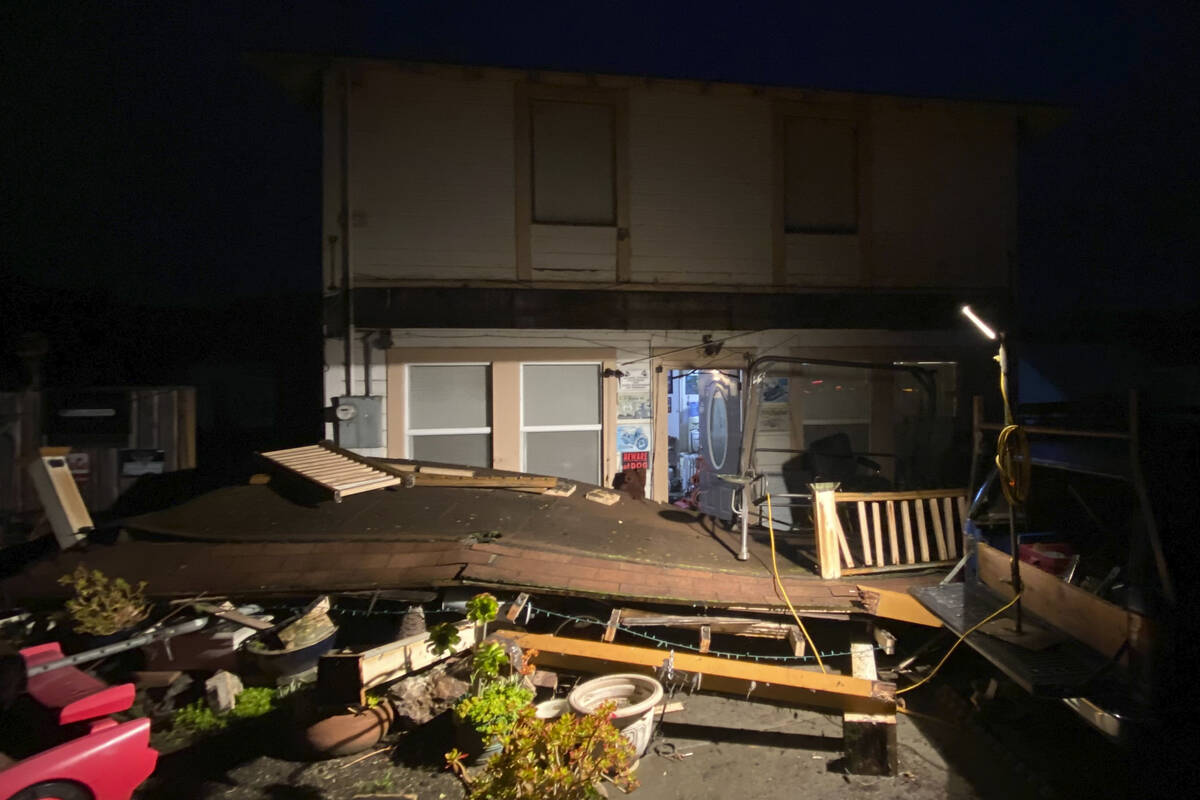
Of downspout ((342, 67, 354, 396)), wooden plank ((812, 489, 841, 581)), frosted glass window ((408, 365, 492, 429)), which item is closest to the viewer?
wooden plank ((812, 489, 841, 581))

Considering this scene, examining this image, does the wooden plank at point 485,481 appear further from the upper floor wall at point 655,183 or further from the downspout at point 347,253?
the upper floor wall at point 655,183

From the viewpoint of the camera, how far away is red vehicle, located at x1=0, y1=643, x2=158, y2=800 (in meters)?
3.37

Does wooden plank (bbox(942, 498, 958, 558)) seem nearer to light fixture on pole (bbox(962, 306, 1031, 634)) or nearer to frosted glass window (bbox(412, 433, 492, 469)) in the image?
light fixture on pole (bbox(962, 306, 1031, 634))

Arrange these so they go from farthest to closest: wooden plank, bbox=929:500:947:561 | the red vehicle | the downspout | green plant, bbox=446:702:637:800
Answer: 1. the downspout
2. wooden plank, bbox=929:500:947:561
3. the red vehicle
4. green plant, bbox=446:702:637:800

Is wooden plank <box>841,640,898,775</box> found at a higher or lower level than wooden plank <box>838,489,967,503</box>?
lower

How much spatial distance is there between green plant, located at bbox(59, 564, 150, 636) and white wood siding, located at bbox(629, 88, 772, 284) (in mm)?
6899

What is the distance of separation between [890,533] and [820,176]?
5895 millimetres

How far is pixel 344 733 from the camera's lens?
4.43m

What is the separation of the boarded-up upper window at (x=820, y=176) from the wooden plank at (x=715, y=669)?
6.89 metres

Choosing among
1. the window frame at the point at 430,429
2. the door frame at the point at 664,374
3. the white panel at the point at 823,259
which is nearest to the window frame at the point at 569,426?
the window frame at the point at 430,429

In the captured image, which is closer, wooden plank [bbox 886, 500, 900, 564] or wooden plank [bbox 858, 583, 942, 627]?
wooden plank [bbox 858, 583, 942, 627]

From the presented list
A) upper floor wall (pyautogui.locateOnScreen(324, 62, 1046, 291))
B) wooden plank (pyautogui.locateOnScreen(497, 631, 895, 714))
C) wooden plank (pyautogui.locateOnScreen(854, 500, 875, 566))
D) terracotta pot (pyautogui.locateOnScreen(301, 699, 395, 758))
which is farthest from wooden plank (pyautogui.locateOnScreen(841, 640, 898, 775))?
upper floor wall (pyautogui.locateOnScreen(324, 62, 1046, 291))

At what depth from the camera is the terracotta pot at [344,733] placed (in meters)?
4.41

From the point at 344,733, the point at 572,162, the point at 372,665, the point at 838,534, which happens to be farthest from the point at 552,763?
the point at 572,162
